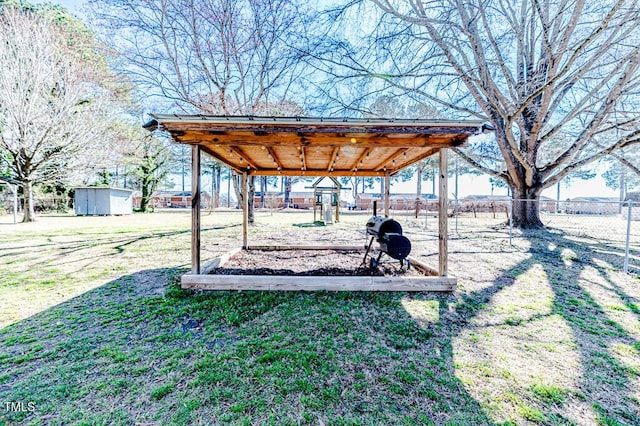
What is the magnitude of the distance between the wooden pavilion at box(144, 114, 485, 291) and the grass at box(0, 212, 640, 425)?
0.20 meters

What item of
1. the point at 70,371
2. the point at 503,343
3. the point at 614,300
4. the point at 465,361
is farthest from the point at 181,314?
the point at 614,300

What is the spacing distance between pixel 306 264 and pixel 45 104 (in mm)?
14793

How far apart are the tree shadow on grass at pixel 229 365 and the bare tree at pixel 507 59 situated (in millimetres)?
5889

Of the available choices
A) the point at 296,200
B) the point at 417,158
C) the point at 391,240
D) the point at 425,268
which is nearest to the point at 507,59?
the point at 417,158

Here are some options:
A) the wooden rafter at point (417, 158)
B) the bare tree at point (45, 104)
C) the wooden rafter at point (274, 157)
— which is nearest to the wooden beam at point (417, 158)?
the wooden rafter at point (417, 158)

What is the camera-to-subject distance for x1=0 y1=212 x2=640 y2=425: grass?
181 cm

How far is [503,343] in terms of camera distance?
2678 mm

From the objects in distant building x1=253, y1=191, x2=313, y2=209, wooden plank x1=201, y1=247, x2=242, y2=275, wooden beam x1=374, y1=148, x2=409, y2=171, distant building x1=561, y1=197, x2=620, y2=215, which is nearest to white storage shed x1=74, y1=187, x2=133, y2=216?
wooden plank x1=201, y1=247, x2=242, y2=275

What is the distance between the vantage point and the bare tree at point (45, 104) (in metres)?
11.2

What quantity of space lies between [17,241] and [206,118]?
8.27 meters

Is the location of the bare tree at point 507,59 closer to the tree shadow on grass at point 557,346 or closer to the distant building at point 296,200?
the tree shadow on grass at point 557,346

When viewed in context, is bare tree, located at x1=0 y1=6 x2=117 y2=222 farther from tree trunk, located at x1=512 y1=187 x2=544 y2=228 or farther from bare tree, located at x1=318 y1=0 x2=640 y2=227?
tree trunk, located at x1=512 y1=187 x2=544 y2=228

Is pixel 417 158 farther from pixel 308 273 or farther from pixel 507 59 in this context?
pixel 507 59

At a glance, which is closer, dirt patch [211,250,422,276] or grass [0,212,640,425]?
grass [0,212,640,425]
